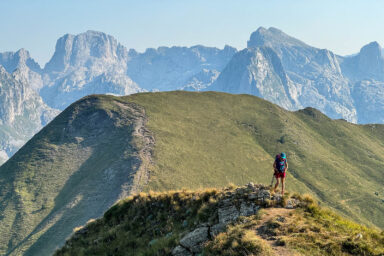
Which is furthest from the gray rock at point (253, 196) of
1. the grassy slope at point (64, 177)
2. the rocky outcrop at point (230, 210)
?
the grassy slope at point (64, 177)

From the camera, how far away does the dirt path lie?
14905 mm

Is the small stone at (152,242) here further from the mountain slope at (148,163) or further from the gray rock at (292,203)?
the mountain slope at (148,163)

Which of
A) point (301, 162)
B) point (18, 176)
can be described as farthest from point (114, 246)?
point (301, 162)

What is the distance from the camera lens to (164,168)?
132000 mm

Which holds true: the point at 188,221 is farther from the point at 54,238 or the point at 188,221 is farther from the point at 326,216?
the point at 54,238

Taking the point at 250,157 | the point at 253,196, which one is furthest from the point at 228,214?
the point at 250,157

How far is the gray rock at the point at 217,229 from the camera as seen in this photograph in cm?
1773

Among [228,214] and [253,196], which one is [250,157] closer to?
[253,196]

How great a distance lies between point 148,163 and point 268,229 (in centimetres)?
11918

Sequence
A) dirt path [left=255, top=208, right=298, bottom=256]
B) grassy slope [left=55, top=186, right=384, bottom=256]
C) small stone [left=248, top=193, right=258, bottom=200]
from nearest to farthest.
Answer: dirt path [left=255, top=208, right=298, bottom=256] < grassy slope [left=55, top=186, right=384, bottom=256] < small stone [left=248, top=193, right=258, bottom=200]

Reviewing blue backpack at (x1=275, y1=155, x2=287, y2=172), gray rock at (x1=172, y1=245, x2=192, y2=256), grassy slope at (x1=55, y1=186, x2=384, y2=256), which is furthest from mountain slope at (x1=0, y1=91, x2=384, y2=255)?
blue backpack at (x1=275, y1=155, x2=287, y2=172)

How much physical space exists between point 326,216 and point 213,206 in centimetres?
713

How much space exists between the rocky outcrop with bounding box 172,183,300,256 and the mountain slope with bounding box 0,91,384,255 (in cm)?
9353

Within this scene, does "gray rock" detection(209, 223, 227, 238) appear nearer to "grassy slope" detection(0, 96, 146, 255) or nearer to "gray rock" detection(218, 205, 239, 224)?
"gray rock" detection(218, 205, 239, 224)
